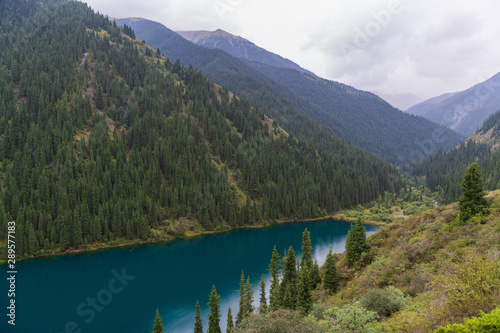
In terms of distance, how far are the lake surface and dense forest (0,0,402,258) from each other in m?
12.8

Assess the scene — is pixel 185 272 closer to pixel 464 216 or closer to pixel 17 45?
pixel 464 216

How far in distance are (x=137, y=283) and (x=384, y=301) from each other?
69208 mm

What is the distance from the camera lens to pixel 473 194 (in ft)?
129

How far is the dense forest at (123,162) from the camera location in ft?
356

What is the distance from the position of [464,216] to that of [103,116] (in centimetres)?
16150

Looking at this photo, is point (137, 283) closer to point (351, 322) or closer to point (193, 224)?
point (193, 224)

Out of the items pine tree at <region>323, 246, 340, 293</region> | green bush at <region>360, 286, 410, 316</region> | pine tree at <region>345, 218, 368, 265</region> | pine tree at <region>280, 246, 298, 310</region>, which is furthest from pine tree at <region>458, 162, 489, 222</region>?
pine tree at <region>280, 246, 298, 310</region>

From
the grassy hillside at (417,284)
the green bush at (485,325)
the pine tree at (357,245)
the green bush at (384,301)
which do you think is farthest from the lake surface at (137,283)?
the green bush at (485,325)

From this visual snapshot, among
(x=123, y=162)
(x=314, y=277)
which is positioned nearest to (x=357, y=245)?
(x=314, y=277)

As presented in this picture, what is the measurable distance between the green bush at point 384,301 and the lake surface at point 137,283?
127 ft

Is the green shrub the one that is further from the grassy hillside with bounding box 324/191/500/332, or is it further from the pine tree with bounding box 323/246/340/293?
the pine tree with bounding box 323/246/340/293

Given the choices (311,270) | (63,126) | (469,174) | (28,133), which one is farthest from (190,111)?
(469,174)

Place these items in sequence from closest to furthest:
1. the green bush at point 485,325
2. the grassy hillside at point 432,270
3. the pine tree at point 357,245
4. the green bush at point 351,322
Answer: the green bush at point 485,325 < the grassy hillside at point 432,270 < the green bush at point 351,322 < the pine tree at point 357,245

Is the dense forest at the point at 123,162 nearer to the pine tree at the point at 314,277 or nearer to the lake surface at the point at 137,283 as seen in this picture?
the lake surface at the point at 137,283
